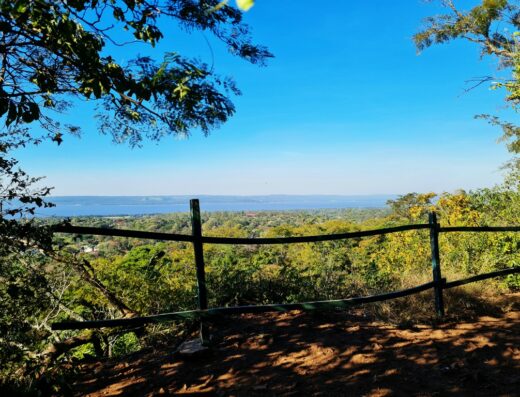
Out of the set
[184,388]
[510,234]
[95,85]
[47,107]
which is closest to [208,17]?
[95,85]

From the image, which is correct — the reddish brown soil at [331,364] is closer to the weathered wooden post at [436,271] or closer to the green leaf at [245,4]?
the weathered wooden post at [436,271]

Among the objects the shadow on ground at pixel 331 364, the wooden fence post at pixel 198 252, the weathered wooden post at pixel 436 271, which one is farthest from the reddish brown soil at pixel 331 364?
the wooden fence post at pixel 198 252

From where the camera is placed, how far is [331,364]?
11.2 ft

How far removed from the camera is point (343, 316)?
4855mm

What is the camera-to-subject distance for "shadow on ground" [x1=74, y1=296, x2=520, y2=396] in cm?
306

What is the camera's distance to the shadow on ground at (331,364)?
3.06 m

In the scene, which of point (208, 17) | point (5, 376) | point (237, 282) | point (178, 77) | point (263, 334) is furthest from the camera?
point (237, 282)

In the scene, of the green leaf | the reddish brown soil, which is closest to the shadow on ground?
the reddish brown soil

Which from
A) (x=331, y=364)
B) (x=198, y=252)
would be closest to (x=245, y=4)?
(x=198, y=252)

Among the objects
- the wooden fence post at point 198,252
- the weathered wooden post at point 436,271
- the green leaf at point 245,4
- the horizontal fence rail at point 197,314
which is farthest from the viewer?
the weathered wooden post at point 436,271

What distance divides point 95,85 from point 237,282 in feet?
13.1

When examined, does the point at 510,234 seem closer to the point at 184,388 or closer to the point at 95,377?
the point at 184,388

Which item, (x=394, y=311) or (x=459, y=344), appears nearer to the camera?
(x=459, y=344)

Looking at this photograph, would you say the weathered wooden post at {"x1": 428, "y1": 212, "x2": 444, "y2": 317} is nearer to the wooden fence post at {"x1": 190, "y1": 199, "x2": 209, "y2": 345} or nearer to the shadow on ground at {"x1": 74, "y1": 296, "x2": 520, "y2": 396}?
the shadow on ground at {"x1": 74, "y1": 296, "x2": 520, "y2": 396}
